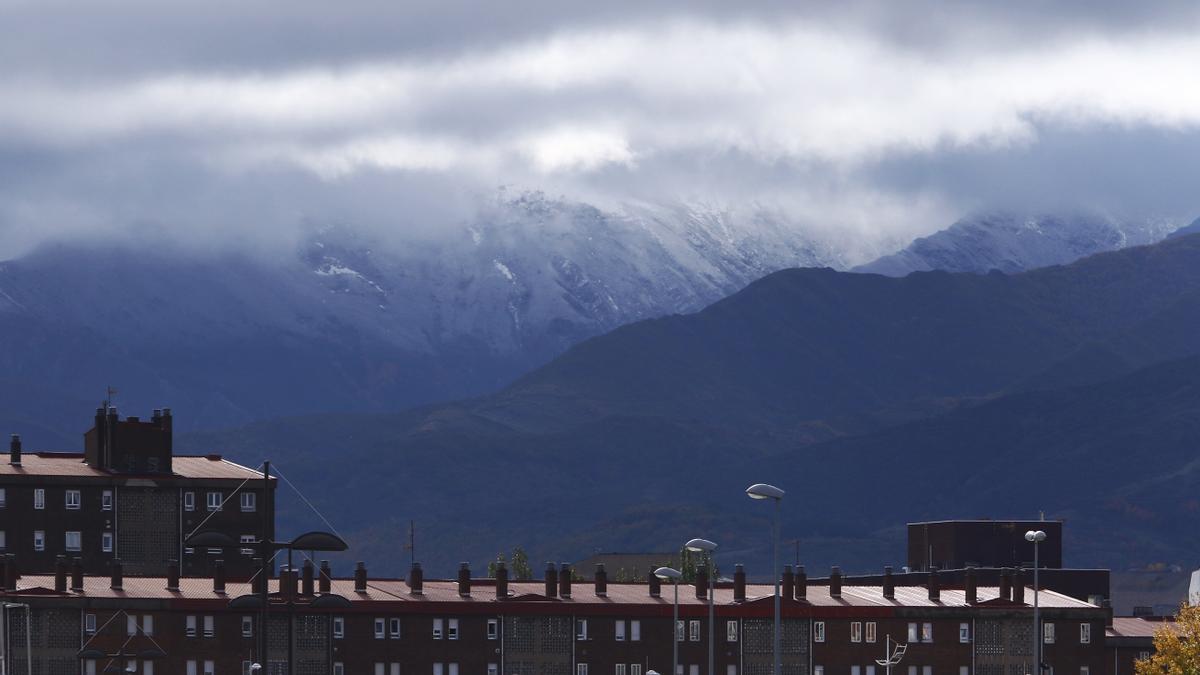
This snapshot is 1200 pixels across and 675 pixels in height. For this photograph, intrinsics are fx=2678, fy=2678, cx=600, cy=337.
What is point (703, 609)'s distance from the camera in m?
178

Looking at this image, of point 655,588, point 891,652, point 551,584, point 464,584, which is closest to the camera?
point 464,584

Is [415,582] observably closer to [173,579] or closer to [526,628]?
[526,628]

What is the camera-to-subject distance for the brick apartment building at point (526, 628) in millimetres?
161375

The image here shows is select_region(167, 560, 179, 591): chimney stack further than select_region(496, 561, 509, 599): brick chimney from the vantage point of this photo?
No

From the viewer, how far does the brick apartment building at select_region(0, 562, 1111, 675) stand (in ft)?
529

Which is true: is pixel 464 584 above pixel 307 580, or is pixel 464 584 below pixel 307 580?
above

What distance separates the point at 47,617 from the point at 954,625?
62.1 metres

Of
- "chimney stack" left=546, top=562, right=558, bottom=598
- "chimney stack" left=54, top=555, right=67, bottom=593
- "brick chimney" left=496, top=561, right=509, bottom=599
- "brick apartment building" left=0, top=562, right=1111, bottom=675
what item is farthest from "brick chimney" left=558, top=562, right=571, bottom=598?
"chimney stack" left=54, top=555, right=67, bottom=593

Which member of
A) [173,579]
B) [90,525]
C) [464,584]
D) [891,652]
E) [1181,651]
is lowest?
[1181,651]

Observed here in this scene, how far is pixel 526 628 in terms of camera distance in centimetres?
17400

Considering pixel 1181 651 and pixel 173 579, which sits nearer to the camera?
pixel 1181 651

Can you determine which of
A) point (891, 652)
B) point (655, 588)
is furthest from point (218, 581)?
point (891, 652)

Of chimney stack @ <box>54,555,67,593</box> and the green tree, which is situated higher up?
chimney stack @ <box>54,555,67,593</box>

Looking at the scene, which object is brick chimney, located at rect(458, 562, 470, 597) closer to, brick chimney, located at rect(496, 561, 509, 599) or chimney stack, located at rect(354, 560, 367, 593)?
brick chimney, located at rect(496, 561, 509, 599)
